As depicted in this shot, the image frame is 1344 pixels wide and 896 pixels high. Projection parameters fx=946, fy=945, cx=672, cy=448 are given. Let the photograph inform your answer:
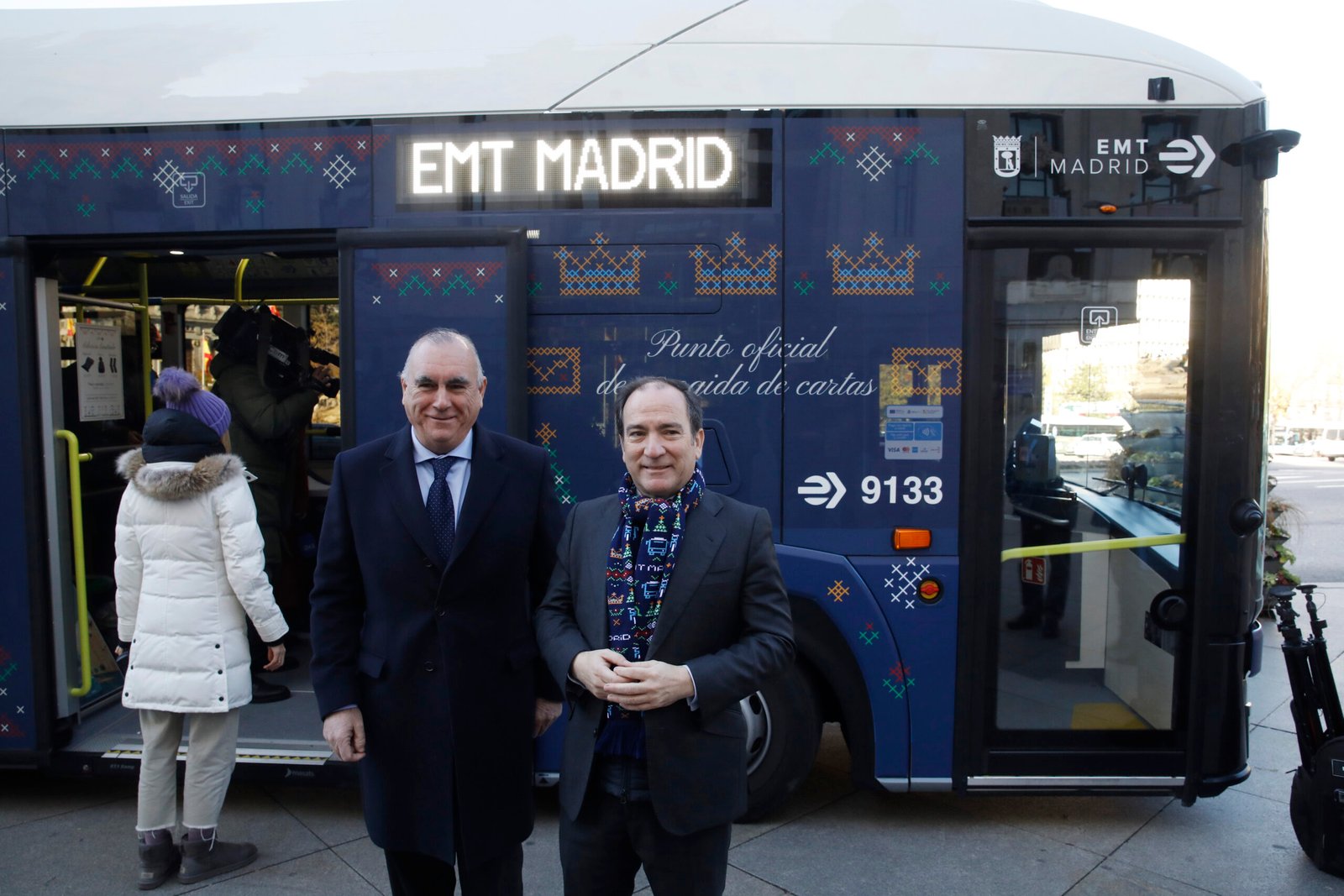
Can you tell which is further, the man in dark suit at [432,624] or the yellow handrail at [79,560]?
the yellow handrail at [79,560]

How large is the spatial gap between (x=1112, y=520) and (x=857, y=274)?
1374 mm

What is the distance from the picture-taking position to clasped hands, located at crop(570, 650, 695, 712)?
193 centimetres

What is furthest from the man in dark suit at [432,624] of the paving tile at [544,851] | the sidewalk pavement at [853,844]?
the sidewalk pavement at [853,844]

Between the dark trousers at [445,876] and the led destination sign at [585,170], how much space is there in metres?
2.23

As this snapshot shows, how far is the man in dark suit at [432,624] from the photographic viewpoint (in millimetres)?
2254

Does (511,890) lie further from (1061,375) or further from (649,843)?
(1061,375)

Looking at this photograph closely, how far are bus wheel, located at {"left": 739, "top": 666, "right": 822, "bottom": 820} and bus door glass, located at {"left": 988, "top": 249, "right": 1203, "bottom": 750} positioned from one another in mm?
697

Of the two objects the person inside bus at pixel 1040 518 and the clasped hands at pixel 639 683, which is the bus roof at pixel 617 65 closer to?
the person inside bus at pixel 1040 518

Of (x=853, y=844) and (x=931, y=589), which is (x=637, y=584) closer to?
(x=931, y=589)

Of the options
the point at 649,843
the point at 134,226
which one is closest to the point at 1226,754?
the point at 649,843

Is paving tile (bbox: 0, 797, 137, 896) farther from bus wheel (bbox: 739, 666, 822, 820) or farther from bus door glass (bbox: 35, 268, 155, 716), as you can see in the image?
bus wheel (bbox: 739, 666, 822, 820)

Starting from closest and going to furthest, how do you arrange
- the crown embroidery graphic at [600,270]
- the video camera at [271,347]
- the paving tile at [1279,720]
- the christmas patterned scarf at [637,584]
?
the christmas patterned scarf at [637,584] → the crown embroidery graphic at [600,270] → the video camera at [271,347] → the paving tile at [1279,720]

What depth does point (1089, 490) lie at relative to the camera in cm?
361

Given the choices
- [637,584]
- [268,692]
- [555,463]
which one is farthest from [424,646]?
[268,692]
